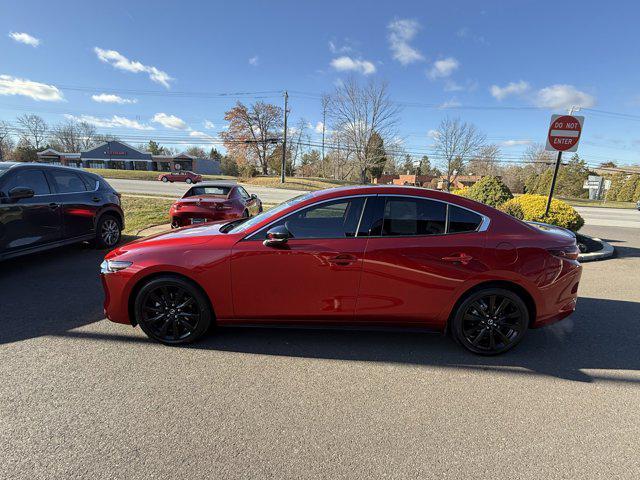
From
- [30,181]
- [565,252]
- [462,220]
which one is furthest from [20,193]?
[565,252]

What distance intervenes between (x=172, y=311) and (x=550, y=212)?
9253 millimetres

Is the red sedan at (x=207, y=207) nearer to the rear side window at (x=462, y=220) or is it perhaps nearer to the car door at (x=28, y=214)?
the car door at (x=28, y=214)

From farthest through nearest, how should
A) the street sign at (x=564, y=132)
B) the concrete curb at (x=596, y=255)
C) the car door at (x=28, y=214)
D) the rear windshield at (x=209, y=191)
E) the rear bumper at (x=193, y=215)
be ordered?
the rear windshield at (x=209, y=191) < the rear bumper at (x=193, y=215) < the street sign at (x=564, y=132) < the concrete curb at (x=596, y=255) < the car door at (x=28, y=214)

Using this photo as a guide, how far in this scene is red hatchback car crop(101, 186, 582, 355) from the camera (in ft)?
10.1

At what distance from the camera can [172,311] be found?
3273mm

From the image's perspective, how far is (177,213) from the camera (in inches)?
300

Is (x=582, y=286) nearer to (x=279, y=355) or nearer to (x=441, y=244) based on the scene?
(x=441, y=244)

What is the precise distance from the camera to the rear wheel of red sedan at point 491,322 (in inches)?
125

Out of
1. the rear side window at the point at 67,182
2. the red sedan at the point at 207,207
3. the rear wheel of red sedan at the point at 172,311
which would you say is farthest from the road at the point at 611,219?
the rear side window at the point at 67,182

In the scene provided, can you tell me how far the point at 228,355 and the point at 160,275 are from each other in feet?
3.31

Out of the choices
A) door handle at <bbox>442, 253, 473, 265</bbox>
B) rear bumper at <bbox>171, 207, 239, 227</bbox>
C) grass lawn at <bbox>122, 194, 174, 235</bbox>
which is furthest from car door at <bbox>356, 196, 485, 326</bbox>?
grass lawn at <bbox>122, 194, 174, 235</bbox>

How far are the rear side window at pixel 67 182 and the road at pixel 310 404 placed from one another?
2.93m

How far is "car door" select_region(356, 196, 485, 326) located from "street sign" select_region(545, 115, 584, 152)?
245 inches

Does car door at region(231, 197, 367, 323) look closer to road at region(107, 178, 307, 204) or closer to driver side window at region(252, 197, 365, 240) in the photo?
driver side window at region(252, 197, 365, 240)
